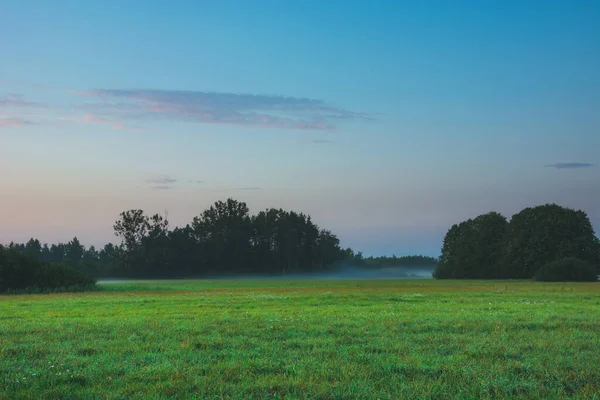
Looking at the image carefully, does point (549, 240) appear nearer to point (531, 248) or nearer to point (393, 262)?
point (531, 248)

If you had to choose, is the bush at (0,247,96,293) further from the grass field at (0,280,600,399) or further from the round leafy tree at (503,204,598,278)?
the round leafy tree at (503,204,598,278)

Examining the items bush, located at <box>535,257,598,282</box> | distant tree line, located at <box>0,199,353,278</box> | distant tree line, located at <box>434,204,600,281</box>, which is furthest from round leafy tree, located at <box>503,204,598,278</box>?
distant tree line, located at <box>0,199,353,278</box>

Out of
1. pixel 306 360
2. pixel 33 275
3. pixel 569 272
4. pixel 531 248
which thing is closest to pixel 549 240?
pixel 531 248

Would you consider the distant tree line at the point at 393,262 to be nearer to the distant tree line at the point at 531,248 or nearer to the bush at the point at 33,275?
the distant tree line at the point at 531,248

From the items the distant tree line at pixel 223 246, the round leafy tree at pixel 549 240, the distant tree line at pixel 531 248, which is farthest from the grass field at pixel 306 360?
the distant tree line at pixel 223 246

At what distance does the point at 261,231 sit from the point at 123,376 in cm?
12450

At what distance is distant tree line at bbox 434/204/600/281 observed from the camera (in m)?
72.8

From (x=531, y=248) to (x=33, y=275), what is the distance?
218ft

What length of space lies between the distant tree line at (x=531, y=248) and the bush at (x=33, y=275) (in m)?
55.6

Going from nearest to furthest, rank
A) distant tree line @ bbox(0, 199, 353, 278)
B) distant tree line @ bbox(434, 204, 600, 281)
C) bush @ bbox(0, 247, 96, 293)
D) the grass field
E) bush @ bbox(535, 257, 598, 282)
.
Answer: the grass field → bush @ bbox(0, 247, 96, 293) → bush @ bbox(535, 257, 598, 282) → distant tree line @ bbox(434, 204, 600, 281) → distant tree line @ bbox(0, 199, 353, 278)

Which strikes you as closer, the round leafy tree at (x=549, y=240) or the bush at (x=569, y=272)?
the bush at (x=569, y=272)

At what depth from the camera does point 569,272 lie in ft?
234

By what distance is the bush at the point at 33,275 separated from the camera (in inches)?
2128

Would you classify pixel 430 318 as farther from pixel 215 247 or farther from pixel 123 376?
pixel 215 247
